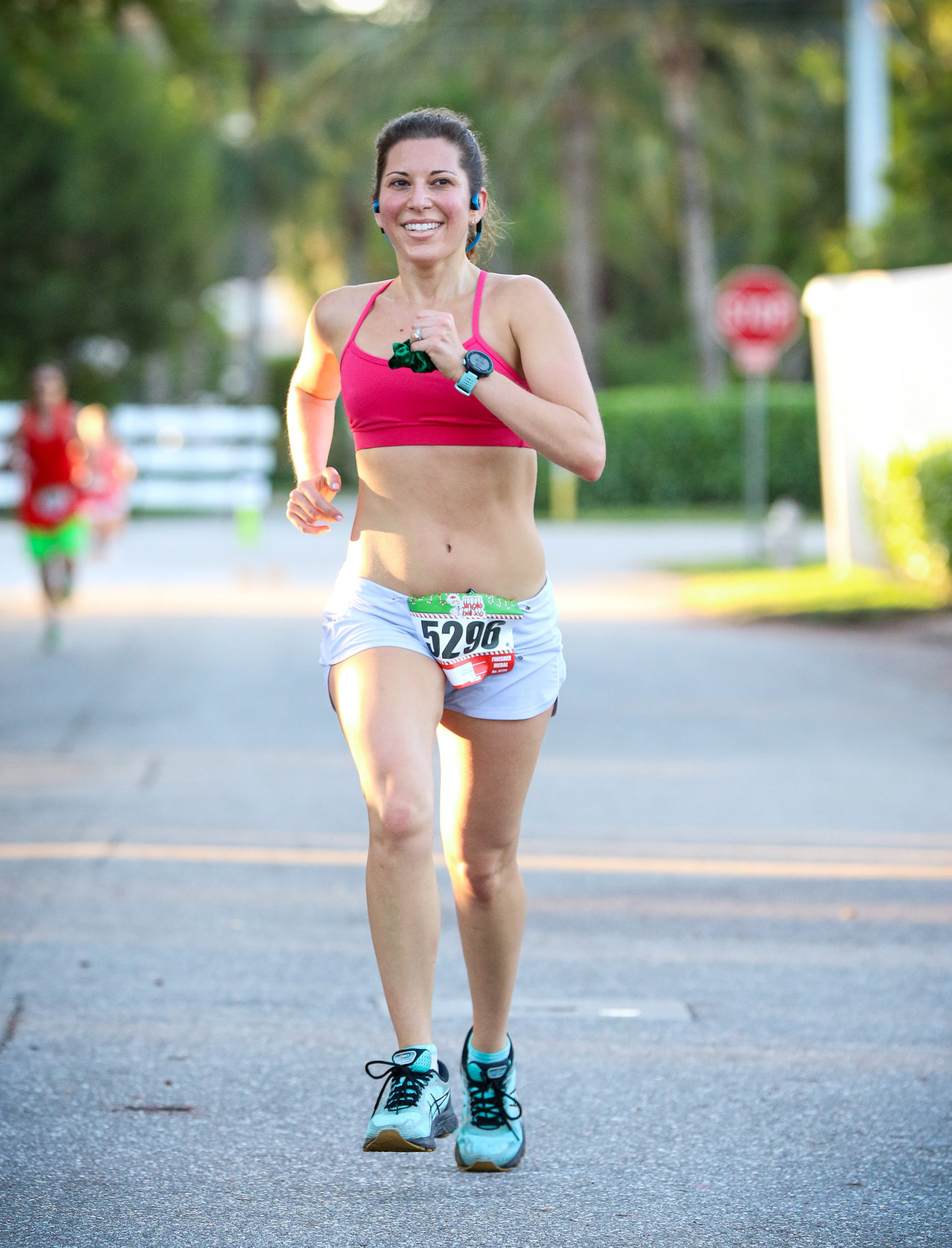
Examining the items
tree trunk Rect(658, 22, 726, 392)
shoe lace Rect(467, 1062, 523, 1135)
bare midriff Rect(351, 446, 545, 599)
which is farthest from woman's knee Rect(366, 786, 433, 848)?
tree trunk Rect(658, 22, 726, 392)

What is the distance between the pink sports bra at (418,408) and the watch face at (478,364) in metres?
0.09

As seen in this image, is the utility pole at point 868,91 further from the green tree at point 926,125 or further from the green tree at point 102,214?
the green tree at point 102,214

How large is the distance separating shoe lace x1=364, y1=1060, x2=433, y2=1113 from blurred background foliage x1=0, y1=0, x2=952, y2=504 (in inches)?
749

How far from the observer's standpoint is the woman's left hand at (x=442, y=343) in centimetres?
382

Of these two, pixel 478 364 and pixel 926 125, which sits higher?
pixel 926 125

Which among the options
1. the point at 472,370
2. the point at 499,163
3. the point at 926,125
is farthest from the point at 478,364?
the point at 499,163

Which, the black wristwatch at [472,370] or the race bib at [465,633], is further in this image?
the race bib at [465,633]

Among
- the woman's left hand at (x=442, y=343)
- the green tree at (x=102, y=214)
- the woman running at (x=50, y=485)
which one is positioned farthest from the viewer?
the green tree at (x=102, y=214)

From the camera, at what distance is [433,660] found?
13.2ft

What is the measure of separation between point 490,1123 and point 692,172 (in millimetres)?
36092

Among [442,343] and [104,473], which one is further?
[104,473]

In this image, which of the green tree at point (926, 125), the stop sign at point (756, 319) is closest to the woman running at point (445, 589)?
the green tree at point (926, 125)

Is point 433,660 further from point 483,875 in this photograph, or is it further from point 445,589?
point 483,875

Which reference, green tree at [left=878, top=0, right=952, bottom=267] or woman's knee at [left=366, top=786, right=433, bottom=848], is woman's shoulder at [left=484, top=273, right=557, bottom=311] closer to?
woman's knee at [left=366, top=786, right=433, bottom=848]
